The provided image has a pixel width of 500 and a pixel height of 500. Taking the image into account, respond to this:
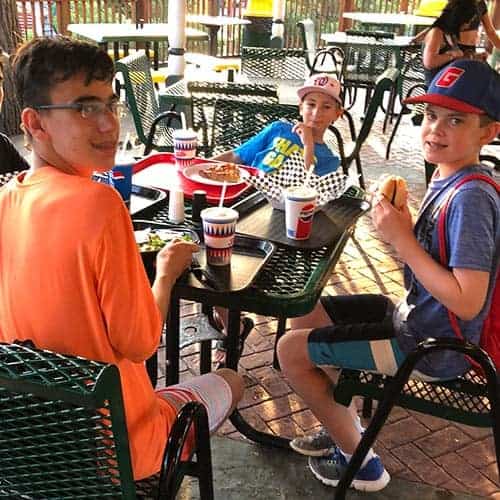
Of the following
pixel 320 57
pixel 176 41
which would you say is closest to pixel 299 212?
pixel 176 41

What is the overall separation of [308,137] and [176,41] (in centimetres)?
414

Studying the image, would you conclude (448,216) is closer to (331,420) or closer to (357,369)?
(357,369)

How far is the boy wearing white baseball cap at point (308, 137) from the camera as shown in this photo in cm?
282

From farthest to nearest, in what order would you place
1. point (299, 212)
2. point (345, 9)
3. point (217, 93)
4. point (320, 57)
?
point (345, 9) < point (320, 57) < point (217, 93) < point (299, 212)

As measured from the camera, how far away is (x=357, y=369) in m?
1.95

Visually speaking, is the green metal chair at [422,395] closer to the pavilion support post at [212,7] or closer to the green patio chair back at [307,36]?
the green patio chair back at [307,36]

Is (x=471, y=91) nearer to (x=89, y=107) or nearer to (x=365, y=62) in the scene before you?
(x=89, y=107)

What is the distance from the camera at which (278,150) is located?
2.84 meters

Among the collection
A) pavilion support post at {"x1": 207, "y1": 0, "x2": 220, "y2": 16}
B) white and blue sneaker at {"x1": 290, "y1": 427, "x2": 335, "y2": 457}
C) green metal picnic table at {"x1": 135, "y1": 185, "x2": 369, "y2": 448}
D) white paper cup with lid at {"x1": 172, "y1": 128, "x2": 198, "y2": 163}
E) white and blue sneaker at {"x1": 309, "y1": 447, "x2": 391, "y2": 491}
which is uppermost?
pavilion support post at {"x1": 207, "y1": 0, "x2": 220, "y2": 16}

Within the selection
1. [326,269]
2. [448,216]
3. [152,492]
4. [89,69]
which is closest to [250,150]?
[326,269]

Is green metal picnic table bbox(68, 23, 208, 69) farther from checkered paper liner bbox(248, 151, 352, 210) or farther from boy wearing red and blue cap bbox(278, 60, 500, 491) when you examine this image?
boy wearing red and blue cap bbox(278, 60, 500, 491)

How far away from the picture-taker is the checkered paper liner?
2273 mm

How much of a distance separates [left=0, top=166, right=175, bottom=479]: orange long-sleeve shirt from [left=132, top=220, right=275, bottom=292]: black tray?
1.29 feet

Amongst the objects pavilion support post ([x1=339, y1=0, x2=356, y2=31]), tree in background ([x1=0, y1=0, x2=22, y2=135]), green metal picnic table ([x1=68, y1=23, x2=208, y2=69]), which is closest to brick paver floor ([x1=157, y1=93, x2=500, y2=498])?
tree in background ([x1=0, y1=0, x2=22, y2=135])
